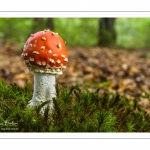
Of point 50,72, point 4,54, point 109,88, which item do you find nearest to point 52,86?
point 50,72

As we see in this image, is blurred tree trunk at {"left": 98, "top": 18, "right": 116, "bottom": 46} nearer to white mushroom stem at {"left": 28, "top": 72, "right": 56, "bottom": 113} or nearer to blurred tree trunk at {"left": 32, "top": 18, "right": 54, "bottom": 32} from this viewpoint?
blurred tree trunk at {"left": 32, "top": 18, "right": 54, "bottom": 32}

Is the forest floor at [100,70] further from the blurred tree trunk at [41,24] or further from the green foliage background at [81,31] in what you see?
the blurred tree trunk at [41,24]

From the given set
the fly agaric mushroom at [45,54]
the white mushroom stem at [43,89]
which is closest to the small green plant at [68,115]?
the white mushroom stem at [43,89]

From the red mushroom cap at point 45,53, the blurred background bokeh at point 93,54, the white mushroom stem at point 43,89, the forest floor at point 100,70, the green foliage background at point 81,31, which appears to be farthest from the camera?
the green foliage background at point 81,31

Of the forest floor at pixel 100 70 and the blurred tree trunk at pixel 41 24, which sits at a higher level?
the blurred tree trunk at pixel 41 24

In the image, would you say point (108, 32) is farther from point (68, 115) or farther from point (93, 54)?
point (68, 115)

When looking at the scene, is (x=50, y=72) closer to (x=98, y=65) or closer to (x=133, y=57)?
(x=98, y=65)

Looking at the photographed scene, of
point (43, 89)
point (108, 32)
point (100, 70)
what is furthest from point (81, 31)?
point (43, 89)
